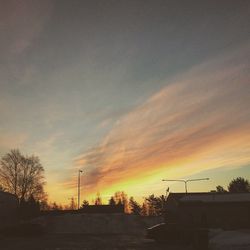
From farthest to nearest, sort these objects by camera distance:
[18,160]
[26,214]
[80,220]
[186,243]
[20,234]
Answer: [18,160] < [26,214] < [80,220] < [20,234] < [186,243]

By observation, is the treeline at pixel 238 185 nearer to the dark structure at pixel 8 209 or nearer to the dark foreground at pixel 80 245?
the dark structure at pixel 8 209

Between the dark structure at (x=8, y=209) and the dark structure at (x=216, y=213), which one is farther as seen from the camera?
the dark structure at (x=8, y=209)

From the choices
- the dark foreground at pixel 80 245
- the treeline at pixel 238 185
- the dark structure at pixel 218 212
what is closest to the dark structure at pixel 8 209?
the dark structure at pixel 218 212

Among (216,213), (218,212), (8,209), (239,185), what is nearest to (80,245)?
(216,213)

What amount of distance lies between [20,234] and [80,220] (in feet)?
100

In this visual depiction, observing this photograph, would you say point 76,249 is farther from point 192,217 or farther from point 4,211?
point 4,211

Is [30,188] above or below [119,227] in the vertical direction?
above

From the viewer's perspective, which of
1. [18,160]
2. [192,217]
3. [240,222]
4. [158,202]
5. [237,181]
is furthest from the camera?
[158,202]

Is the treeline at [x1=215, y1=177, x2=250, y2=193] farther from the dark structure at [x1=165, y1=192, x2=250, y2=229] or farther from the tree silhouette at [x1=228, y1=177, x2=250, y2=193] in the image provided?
the dark structure at [x1=165, y1=192, x2=250, y2=229]

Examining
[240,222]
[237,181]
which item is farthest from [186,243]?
[237,181]

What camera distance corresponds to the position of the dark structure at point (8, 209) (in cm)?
7070

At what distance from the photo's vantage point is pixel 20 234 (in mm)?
48875

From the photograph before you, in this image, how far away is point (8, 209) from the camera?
74375mm

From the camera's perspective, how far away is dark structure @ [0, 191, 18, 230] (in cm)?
7070
